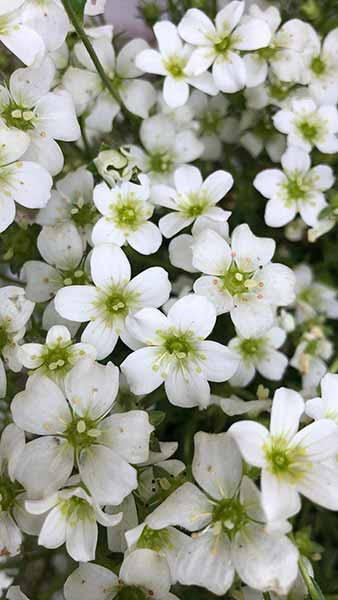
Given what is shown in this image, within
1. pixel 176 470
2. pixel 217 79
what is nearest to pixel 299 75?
pixel 217 79

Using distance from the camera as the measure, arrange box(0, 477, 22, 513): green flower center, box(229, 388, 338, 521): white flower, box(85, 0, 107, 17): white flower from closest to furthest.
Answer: box(229, 388, 338, 521): white flower, box(0, 477, 22, 513): green flower center, box(85, 0, 107, 17): white flower

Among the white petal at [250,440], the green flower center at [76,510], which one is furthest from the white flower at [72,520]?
the white petal at [250,440]

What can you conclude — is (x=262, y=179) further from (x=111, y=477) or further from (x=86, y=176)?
(x=111, y=477)

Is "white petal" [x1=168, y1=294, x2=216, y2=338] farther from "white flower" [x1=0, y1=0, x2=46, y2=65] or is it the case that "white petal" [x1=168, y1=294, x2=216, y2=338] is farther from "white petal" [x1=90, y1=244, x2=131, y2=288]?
"white flower" [x1=0, y1=0, x2=46, y2=65]

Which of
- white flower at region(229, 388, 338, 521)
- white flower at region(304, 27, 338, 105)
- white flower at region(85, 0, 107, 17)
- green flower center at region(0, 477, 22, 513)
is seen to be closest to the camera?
white flower at region(229, 388, 338, 521)

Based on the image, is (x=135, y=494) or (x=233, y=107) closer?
(x=135, y=494)

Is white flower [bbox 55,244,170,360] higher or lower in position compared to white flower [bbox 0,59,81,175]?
lower

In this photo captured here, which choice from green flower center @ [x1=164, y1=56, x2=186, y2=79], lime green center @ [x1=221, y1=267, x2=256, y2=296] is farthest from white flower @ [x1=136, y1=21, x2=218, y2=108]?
lime green center @ [x1=221, y1=267, x2=256, y2=296]

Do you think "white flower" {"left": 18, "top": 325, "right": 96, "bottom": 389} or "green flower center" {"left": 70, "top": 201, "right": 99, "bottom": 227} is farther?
"green flower center" {"left": 70, "top": 201, "right": 99, "bottom": 227}
